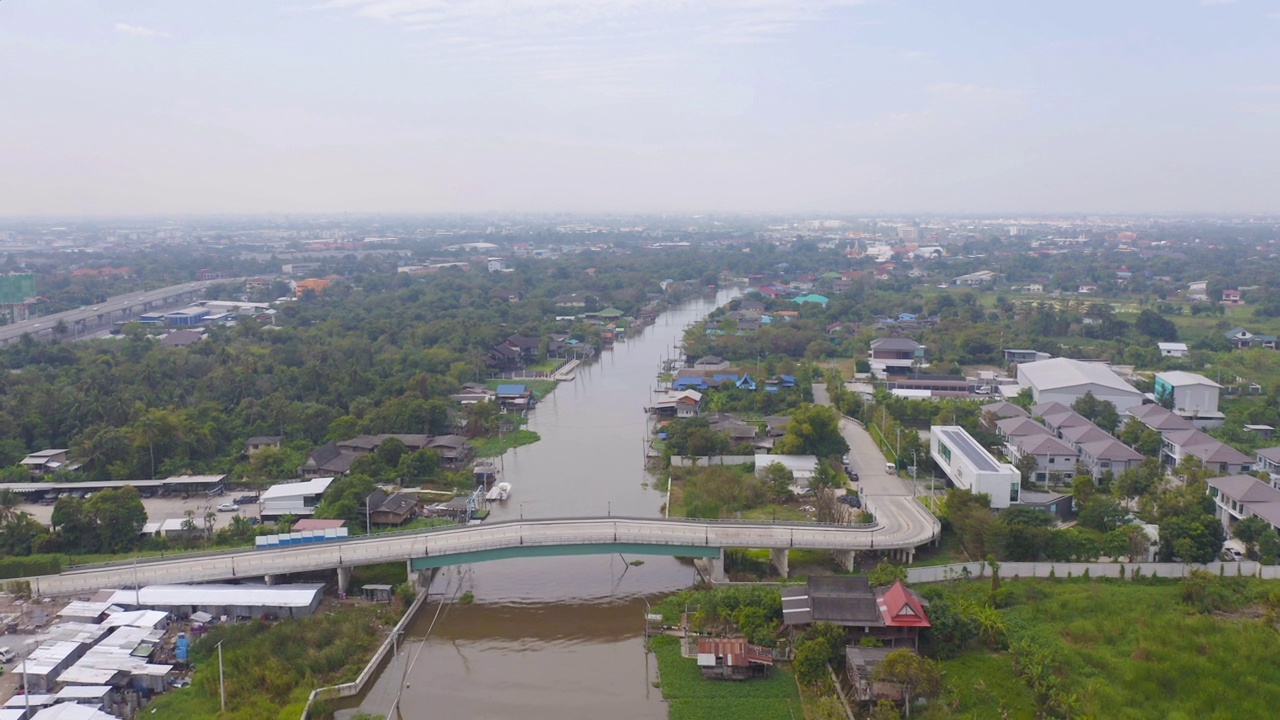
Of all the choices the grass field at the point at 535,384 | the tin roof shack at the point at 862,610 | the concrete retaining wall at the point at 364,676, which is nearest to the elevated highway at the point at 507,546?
the concrete retaining wall at the point at 364,676

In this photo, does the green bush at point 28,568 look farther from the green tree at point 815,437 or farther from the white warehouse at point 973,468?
the white warehouse at point 973,468

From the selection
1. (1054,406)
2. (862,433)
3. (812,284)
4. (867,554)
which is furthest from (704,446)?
(812,284)

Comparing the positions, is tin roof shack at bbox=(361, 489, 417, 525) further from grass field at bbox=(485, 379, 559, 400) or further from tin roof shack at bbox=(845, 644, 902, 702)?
grass field at bbox=(485, 379, 559, 400)

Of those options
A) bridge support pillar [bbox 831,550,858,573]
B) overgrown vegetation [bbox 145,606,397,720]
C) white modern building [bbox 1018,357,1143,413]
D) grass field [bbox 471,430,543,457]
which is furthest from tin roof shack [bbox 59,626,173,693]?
white modern building [bbox 1018,357,1143,413]

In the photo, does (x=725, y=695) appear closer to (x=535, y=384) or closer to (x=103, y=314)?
(x=535, y=384)

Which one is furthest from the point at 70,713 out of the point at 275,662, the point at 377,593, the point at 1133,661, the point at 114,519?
the point at 1133,661
